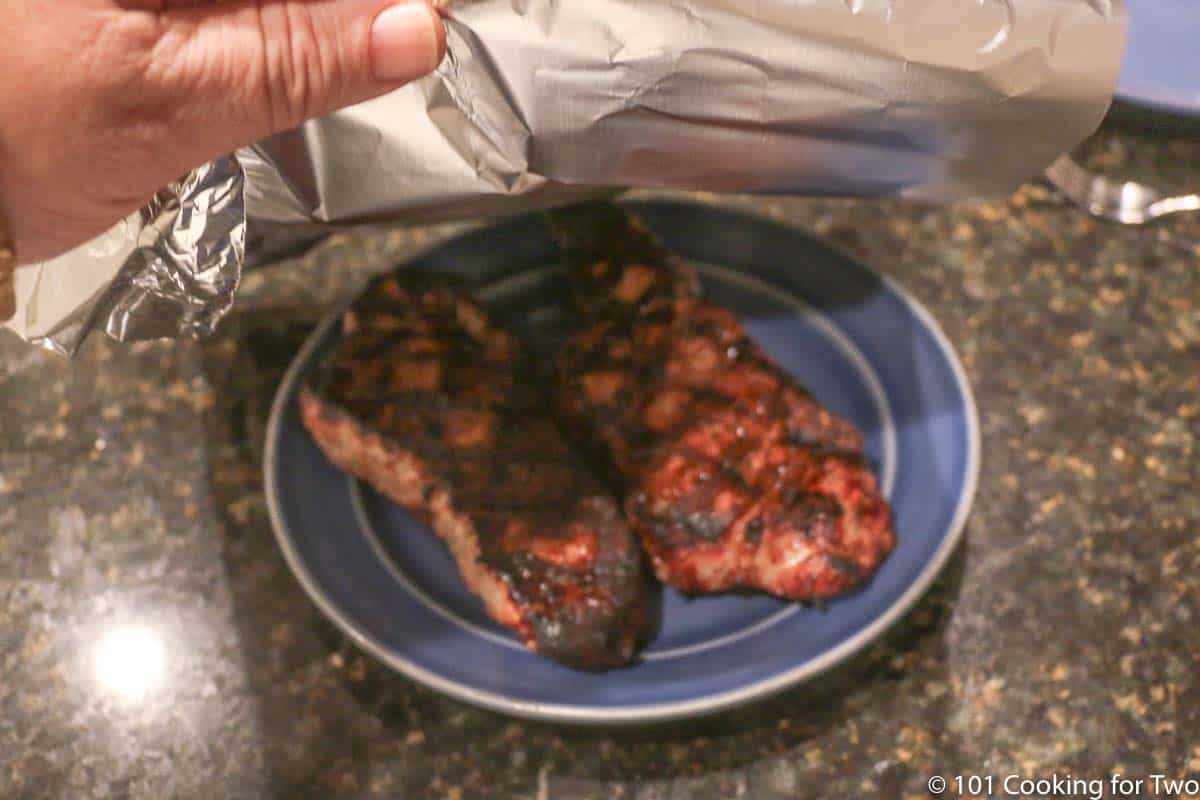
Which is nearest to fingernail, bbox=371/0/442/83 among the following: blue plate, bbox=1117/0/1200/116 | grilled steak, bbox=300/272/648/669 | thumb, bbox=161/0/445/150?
thumb, bbox=161/0/445/150

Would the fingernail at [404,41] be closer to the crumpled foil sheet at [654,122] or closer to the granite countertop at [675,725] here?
the crumpled foil sheet at [654,122]

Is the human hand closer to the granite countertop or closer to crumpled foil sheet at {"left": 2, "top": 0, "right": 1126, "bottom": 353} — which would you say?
crumpled foil sheet at {"left": 2, "top": 0, "right": 1126, "bottom": 353}

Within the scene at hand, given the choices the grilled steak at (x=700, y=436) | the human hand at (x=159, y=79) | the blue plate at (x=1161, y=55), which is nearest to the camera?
the human hand at (x=159, y=79)

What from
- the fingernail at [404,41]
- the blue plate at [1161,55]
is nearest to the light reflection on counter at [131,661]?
the fingernail at [404,41]

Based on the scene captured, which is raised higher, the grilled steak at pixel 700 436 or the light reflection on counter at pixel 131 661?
the grilled steak at pixel 700 436

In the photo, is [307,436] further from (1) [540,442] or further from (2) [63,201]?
(2) [63,201]

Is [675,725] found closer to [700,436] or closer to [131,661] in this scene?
[700,436]

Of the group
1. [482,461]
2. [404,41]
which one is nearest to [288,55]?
[404,41]
